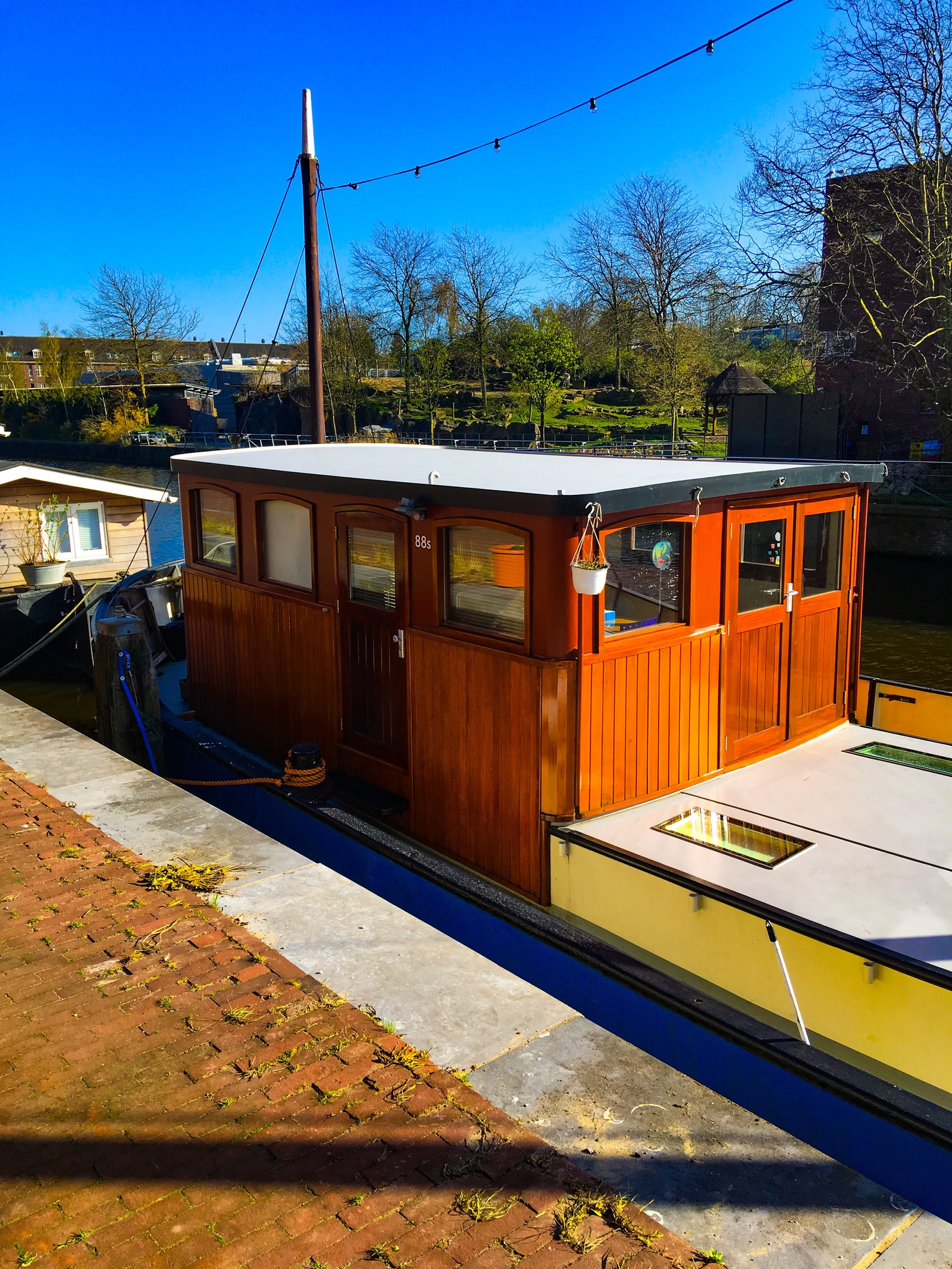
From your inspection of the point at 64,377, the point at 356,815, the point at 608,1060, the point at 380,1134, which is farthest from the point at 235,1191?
the point at 64,377

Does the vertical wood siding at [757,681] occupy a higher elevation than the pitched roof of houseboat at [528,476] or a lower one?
lower

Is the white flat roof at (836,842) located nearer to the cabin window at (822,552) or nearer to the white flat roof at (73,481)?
the cabin window at (822,552)

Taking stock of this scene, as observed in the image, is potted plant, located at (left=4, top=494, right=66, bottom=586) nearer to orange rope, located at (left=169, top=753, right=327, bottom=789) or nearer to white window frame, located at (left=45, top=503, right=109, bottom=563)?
white window frame, located at (left=45, top=503, right=109, bottom=563)

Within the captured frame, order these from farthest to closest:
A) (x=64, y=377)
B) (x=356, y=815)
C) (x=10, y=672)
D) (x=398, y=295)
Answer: (x=64, y=377), (x=398, y=295), (x=10, y=672), (x=356, y=815)

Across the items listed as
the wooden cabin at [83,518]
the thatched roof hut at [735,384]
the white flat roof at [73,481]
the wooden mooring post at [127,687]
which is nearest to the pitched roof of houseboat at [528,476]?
the wooden mooring post at [127,687]

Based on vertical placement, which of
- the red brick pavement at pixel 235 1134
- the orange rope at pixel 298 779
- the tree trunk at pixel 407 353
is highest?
the tree trunk at pixel 407 353

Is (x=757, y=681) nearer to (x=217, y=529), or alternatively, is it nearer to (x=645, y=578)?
(x=645, y=578)

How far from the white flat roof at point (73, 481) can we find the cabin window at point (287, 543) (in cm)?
750

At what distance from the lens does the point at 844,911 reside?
432 cm

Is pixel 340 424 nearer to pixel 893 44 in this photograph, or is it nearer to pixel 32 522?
pixel 893 44

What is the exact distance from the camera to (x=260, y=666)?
7.81 meters

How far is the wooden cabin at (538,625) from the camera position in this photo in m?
5.24

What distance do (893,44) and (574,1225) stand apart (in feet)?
93.7

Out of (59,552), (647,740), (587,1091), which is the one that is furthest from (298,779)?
(59,552)
